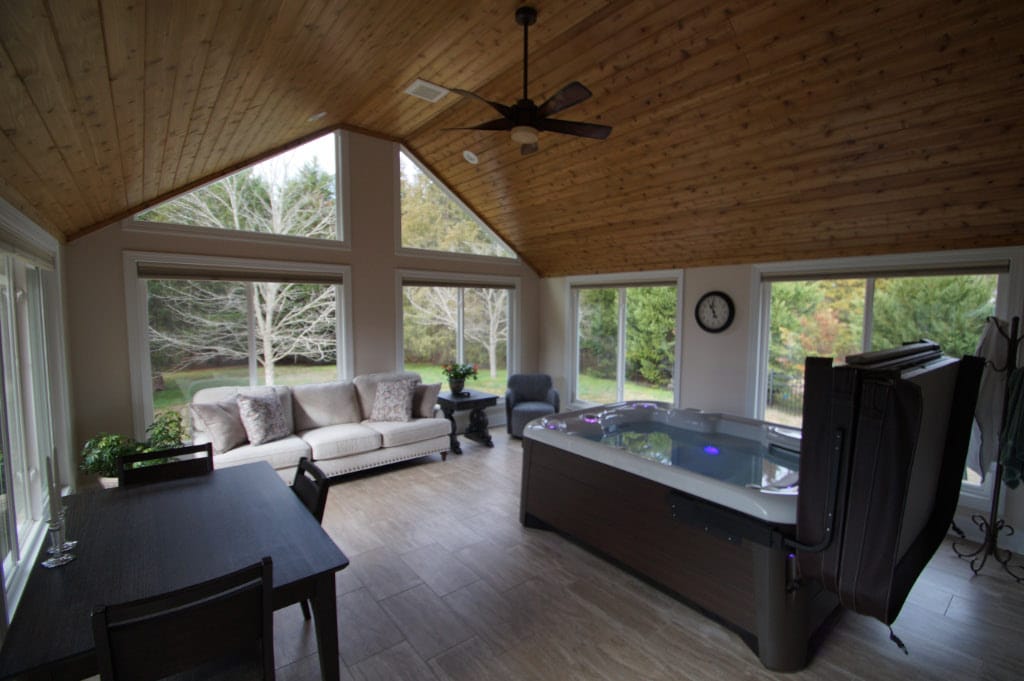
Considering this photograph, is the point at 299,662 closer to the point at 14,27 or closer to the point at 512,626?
the point at 512,626

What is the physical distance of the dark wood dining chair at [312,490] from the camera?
218 cm

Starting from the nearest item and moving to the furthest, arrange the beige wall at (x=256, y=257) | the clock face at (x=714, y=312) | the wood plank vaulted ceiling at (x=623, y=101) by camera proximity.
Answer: the wood plank vaulted ceiling at (x=623, y=101) < the beige wall at (x=256, y=257) < the clock face at (x=714, y=312)

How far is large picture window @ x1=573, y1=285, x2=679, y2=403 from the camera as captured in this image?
5.88 metres

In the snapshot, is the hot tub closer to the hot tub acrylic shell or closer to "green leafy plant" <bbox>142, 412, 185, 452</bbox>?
the hot tub acrylic shell

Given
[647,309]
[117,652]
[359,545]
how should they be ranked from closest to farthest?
[117,652] → [359,545] → [647,309]

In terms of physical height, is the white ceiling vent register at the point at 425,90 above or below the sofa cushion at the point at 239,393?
above

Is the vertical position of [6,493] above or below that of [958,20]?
below

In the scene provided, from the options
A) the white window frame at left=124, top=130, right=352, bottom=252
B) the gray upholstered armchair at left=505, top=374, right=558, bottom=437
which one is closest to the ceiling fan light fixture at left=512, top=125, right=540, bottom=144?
the white window frame at left=124, top=130, right=352, bottom=252

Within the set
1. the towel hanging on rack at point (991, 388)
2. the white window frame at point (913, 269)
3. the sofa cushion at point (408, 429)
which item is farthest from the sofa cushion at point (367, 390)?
the towel hanging on rack at point (991, 388)

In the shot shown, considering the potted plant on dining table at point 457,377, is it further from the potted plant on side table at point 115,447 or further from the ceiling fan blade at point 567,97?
the ceiling fan blade at point 567,97

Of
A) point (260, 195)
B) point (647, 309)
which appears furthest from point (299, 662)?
point (647, 309)

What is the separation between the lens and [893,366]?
175 centimetres

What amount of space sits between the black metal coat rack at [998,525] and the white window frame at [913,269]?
0.66 feet

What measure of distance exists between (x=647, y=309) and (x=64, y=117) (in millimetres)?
5447
